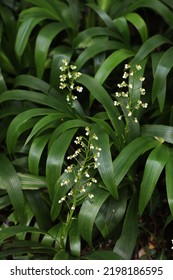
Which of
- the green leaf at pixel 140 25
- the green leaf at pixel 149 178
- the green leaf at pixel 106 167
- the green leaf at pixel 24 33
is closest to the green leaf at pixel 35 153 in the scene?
the green leaf at pixel 106 167

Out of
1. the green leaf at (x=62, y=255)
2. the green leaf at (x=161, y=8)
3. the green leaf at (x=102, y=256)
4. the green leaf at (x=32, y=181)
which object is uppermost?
the green leaf at (x=161, y=8)

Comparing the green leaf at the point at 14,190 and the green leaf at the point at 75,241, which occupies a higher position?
the green leaf at the point at 14,190

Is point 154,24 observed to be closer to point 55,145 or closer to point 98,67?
point 98,67

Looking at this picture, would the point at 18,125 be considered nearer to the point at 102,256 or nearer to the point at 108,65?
the point at 108,65

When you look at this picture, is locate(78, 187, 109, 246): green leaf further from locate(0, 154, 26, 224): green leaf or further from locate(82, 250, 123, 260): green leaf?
locate(0, 154, 26, 224): green leaf

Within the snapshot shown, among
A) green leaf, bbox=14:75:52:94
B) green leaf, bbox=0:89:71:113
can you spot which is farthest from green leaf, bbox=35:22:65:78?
green leaf, bbox=0:89:71:113

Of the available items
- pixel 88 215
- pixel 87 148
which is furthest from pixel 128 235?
pixel 87 148

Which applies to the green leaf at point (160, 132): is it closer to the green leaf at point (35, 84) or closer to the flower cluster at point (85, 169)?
the flower cluster at point (85, 169)

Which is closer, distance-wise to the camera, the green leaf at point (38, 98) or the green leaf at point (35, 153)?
the green leaf at point (35, 153)
